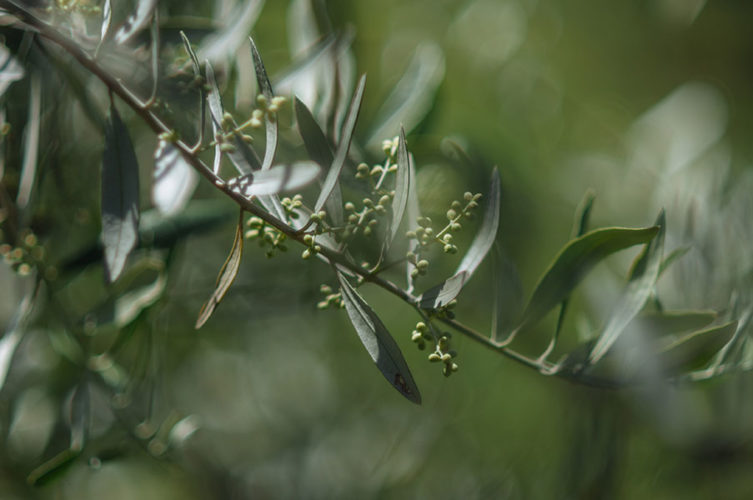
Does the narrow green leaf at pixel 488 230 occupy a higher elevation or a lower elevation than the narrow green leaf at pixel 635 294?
higher

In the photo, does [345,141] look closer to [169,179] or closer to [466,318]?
[169,179]

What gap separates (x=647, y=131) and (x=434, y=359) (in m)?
0.96

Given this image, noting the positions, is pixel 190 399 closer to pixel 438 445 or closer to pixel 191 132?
pixel 438 445

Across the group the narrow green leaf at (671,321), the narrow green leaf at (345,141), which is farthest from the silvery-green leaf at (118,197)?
the narrow green leaf at (671,321)

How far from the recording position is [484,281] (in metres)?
0.84

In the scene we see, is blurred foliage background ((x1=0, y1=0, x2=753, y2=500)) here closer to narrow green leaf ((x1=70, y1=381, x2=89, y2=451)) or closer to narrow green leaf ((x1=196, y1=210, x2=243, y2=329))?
narrow green leaf ((x1=70, y1=381, x2=89, y2=451))

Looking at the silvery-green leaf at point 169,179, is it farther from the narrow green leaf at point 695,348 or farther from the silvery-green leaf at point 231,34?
the narrow green leaf at point 695,348

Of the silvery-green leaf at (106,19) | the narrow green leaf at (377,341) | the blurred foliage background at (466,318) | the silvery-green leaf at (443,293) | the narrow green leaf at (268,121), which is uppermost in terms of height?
the silvery-green leaf at (106,19)

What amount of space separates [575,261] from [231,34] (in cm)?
37

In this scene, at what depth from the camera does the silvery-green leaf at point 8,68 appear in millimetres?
403

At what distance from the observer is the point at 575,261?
0.43m

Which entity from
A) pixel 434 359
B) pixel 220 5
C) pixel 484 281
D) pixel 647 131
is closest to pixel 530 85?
pixel 647 131

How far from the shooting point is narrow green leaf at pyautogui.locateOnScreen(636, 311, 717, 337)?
1.55 ft

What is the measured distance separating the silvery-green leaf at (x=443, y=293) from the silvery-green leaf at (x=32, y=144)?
34 centimetres
